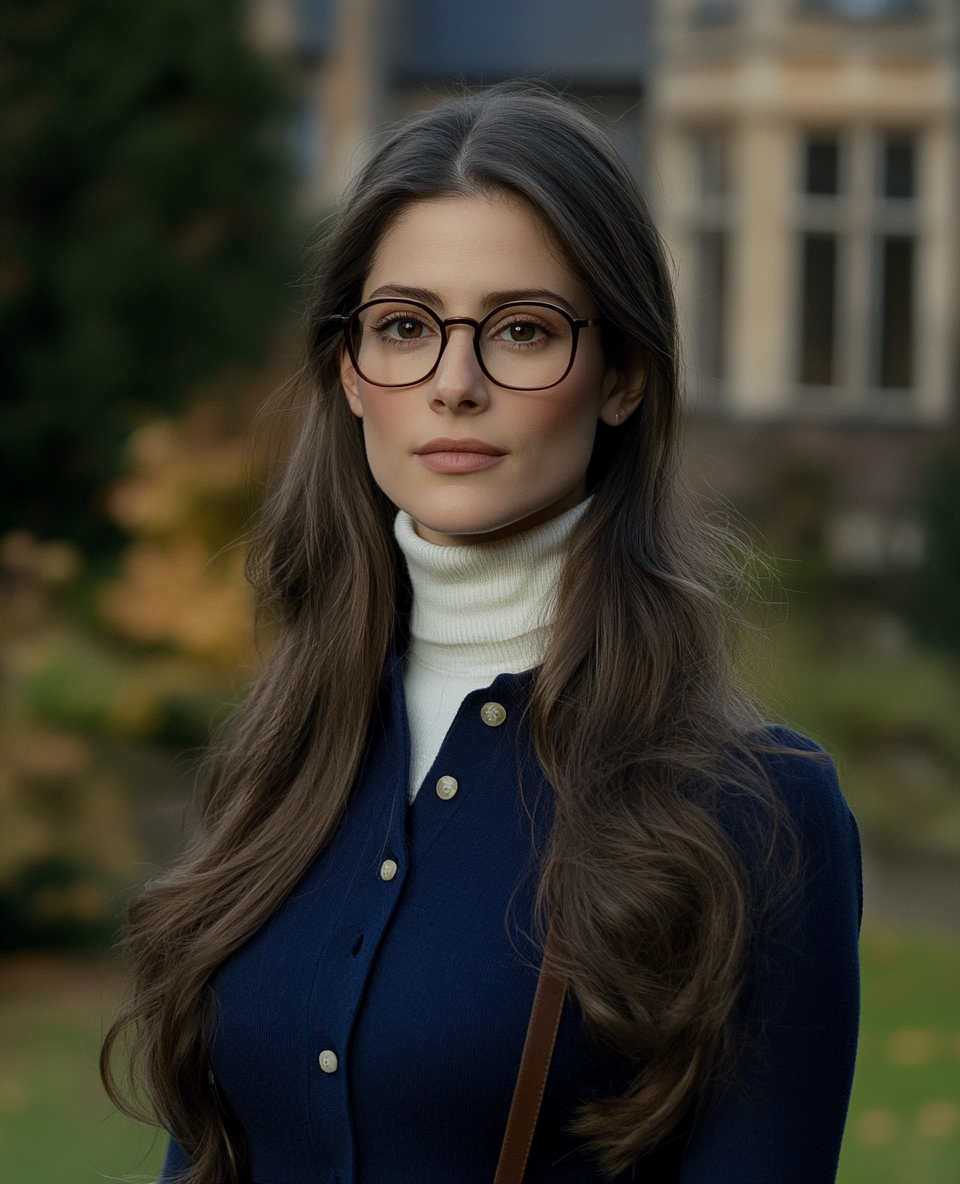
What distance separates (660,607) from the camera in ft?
6.69

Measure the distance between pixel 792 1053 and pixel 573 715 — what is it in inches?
18.2

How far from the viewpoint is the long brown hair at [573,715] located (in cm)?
180

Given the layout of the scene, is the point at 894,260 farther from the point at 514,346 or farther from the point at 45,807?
the point at 514,346

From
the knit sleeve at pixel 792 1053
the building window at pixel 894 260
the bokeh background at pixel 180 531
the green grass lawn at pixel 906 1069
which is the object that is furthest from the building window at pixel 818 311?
the knit sleeve at pixel 792 1053

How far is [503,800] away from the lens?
203 cm

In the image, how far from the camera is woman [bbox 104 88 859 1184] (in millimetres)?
1798

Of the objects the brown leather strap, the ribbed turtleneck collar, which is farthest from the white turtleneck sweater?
the brown leather strap

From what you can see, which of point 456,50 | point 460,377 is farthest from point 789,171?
point 460,377

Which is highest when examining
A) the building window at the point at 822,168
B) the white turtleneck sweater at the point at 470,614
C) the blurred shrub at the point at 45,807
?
the building window at the point at 822,168

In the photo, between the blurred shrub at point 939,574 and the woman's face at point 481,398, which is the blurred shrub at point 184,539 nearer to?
the blurred shrub at point 939,574

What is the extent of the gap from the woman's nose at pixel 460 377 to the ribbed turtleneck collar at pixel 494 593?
0.63ft

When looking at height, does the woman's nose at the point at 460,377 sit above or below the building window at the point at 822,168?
below

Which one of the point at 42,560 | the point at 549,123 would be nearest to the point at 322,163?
the point at 42,560

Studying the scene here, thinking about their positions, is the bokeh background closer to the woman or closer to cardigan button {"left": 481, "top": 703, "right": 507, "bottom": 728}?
the woman
